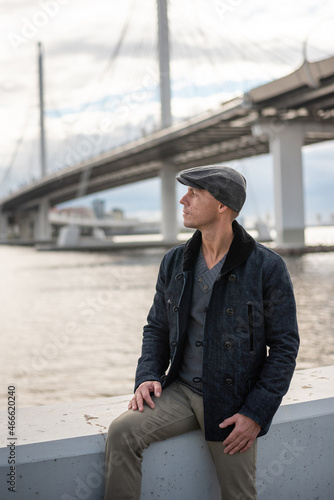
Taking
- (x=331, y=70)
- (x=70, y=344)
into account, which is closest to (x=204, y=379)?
(x=70, y=344)

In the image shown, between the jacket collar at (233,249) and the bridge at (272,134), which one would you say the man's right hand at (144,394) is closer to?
the jacket collar at (233,249)

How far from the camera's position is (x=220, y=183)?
5.82 feet

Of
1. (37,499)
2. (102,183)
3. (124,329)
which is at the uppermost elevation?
(102,183)

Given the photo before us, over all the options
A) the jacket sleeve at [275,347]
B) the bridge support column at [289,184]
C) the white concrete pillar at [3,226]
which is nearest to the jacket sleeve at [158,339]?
the jacket sleeve at [275,347]

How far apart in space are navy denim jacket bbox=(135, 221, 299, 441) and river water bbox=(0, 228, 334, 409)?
2.54 meters

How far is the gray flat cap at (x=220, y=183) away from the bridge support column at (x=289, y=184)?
22085 mm

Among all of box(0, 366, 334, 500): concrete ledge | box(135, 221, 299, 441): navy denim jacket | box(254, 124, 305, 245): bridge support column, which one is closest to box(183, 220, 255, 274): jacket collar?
box(135, 221, 299, 441): navy denim jacket

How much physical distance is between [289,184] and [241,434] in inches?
904

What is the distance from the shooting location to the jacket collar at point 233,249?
1.74m

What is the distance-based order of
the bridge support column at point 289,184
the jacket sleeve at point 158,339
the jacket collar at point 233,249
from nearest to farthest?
the jacket collar at point 233,249, the jacket sleeve at point 158,339, the bridge support column at point 289,184

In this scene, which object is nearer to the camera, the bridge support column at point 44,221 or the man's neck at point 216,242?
the man's neck at point 216,242

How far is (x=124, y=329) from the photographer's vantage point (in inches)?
266

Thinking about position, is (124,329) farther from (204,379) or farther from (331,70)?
(331,70)

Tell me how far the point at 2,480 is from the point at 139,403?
1.41 ft
